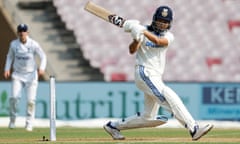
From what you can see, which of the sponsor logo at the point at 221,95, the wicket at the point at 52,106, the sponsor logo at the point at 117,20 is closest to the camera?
the sponsor logo at the point at 117,20

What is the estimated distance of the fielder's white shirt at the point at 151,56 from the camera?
1038 cm

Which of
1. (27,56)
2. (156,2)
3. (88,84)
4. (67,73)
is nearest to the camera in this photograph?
(27,56)

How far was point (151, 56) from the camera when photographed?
10422 mm

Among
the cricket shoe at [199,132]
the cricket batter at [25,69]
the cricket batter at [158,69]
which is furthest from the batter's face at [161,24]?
the cricket batter at [25,69]

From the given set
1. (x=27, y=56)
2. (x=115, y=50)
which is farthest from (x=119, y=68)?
(x=27, y=56)

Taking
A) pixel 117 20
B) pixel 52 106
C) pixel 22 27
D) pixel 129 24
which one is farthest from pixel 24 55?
pixel 129 24

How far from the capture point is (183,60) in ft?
68.1

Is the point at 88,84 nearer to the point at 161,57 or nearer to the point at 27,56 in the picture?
the point at 27,56

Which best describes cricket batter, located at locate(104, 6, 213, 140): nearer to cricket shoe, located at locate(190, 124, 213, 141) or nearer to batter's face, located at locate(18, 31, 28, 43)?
cricket shoe, located at locate(190, 124, 213, 141)

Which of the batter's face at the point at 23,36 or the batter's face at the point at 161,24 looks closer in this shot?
the batter's face at the point at 161,24

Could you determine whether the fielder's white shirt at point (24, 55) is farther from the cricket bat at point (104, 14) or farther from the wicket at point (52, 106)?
the cricket bat at point (104, 14)

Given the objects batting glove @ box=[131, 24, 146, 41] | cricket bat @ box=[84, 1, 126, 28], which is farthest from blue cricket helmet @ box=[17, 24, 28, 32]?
batting glove @ box=[131, 24, 146, 41]

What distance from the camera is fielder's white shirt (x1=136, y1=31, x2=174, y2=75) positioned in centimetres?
1038

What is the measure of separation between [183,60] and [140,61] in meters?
10.4
